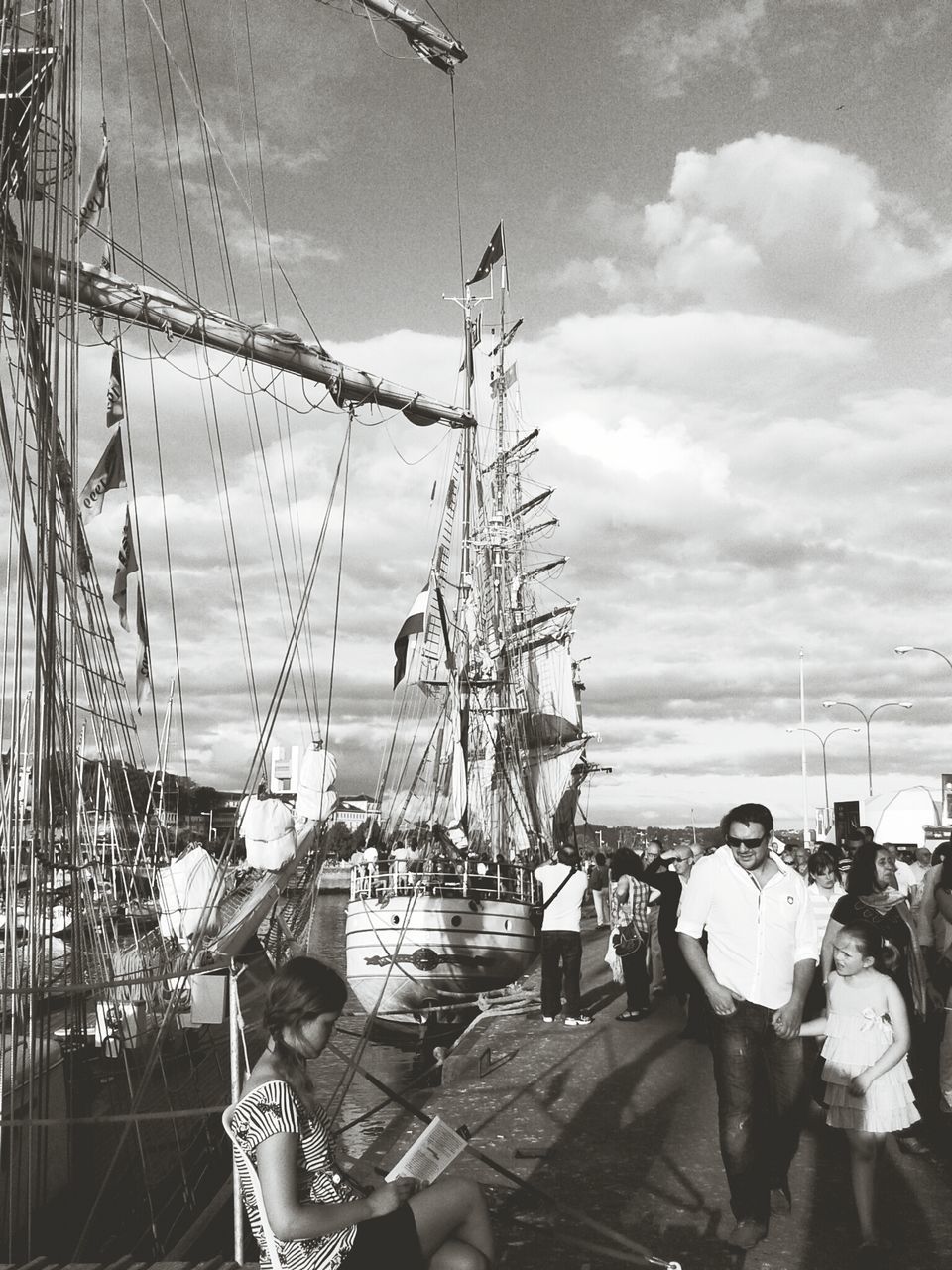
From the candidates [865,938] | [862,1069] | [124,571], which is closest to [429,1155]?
[862,1069]

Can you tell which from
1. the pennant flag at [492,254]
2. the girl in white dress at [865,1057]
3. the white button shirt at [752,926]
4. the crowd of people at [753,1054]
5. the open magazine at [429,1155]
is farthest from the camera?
the pennant flag at [492,254]

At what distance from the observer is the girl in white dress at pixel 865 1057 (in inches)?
193

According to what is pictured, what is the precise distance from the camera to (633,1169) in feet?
20.4

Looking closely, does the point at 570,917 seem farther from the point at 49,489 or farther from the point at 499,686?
the point at 499,686

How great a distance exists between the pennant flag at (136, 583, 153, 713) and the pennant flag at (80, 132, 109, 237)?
5.14 m

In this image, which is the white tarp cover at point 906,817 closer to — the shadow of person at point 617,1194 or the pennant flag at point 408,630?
the pennant flag at point 408,630

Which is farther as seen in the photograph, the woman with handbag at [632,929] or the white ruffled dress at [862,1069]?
the woman with handbag at [632,929]

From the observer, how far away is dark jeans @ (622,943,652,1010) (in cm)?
1159

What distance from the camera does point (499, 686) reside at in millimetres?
41906

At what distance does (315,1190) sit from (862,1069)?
9.22 feet

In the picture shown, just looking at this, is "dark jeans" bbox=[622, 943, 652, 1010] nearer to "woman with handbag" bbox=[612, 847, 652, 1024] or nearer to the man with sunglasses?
"woman with handbag" bbox=[612, 847, 652, 1024]

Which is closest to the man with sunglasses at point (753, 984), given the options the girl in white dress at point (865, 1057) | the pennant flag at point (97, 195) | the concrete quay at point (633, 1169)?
the girl in white dress at point (865, 1057)

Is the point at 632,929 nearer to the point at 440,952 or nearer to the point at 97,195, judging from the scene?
the point at 440,952

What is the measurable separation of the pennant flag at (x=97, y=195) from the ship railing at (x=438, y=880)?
11.9 metres
